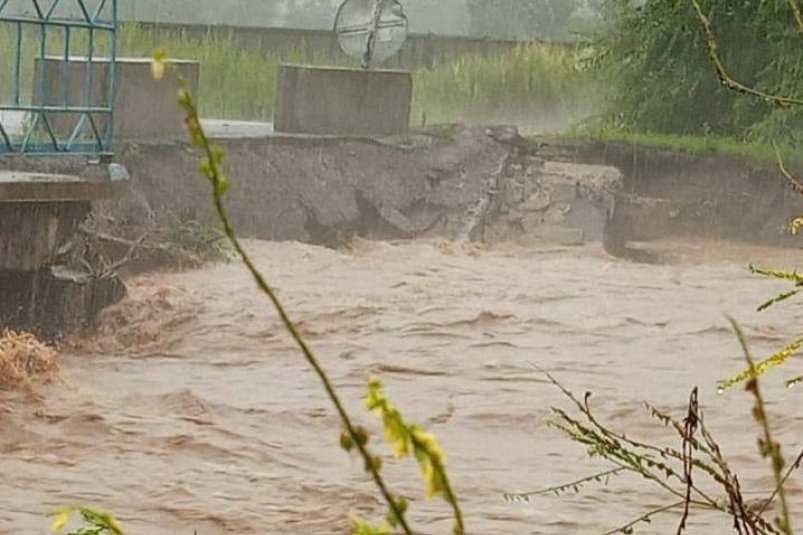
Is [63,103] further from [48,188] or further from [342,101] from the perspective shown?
[342,101]

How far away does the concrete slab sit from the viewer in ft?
11.5

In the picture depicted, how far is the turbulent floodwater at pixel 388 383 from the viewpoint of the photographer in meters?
2.65

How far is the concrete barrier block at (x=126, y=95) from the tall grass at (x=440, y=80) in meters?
0.17

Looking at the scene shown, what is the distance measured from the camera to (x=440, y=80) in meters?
5.91

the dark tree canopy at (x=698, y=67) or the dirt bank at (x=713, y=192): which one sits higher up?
the dark tree canopy at (x=698, y=67)

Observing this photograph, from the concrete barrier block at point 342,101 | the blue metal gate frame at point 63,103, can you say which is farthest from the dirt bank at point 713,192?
the blue metal gate frame at point 63,103

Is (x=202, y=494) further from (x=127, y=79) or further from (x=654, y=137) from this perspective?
(x=654, y=137)

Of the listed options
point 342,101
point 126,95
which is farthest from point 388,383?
point 342,101

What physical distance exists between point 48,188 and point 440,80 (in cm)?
246

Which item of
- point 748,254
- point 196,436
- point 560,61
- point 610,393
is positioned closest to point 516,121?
point 560,61

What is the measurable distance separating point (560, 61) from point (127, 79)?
5.43 ft

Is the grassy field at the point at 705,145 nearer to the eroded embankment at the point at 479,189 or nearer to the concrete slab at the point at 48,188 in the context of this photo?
the eroded embankment at the point at 479,189

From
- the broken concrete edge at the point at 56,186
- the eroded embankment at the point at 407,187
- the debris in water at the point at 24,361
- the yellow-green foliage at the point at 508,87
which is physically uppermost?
the yellow-green foliage at the point at 508,87

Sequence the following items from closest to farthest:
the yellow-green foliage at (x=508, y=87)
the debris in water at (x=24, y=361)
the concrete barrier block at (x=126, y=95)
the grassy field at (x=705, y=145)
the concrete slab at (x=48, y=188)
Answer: the debris in water at (x=24, y=361)
the concrete slab at (x=48, y=188)
the concrete barrier block at (x=126, y=95)
the grassy field at (x=705, y=145)
the yellow-green foliage at (x=508, y=87)
